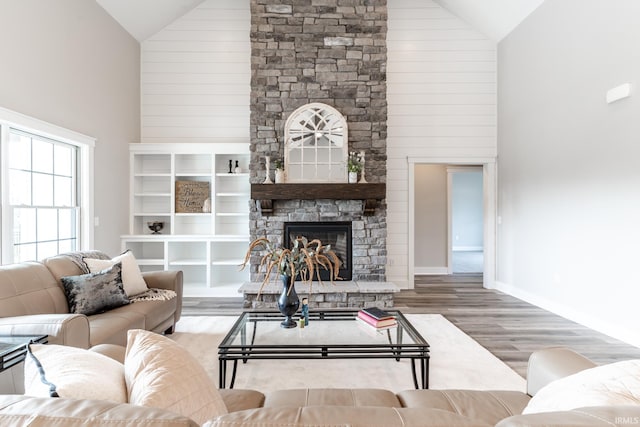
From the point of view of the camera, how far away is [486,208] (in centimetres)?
605

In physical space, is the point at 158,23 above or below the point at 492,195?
above

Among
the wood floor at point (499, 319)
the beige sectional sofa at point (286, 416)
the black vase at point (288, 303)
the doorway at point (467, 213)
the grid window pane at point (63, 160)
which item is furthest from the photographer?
the doorway at point (467, 213)

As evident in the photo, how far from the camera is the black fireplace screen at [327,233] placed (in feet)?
17.3

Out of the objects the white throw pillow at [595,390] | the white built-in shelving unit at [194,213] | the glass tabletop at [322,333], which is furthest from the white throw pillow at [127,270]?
the white throw pillow at [595,390]

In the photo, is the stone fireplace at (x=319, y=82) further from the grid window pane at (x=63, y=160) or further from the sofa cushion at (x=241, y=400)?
the sofa cushion at (x=241, y=400)

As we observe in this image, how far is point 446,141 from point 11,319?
18.4 feet

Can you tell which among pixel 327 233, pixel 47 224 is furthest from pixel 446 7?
pixel 47 224

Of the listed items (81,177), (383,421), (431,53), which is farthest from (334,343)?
(431,53)

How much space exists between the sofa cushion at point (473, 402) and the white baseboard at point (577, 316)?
276cm

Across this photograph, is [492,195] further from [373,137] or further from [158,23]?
[158,23]

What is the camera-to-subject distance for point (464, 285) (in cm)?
623

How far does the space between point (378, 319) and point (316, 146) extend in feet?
10.4

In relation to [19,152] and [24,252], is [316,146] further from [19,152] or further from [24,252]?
[24,252]

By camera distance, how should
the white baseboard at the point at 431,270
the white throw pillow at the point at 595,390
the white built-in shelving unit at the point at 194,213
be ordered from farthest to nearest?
the white baseboard at the point at 431,270
the white built-in shelving unit at the point at 194,213
the white throw pillow at the point at 595,390
